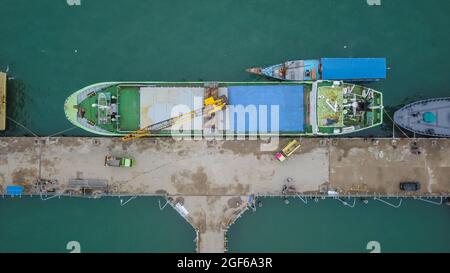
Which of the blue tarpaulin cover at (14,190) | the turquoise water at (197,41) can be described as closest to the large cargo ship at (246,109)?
the turquoise water at (197,41)

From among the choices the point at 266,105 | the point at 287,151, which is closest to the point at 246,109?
the point at 266,105

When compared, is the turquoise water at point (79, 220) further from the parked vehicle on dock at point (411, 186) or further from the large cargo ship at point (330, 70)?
the parked vehicle on dock at point (411, 186)

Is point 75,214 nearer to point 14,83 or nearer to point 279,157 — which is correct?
point 14,83

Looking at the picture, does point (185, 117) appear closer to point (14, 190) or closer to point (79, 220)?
point (79, 220)

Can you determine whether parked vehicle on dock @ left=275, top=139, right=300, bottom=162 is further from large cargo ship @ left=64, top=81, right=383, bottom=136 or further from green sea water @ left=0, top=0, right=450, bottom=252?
green sea water @ left=0, top=0, right=450, bottom=252
